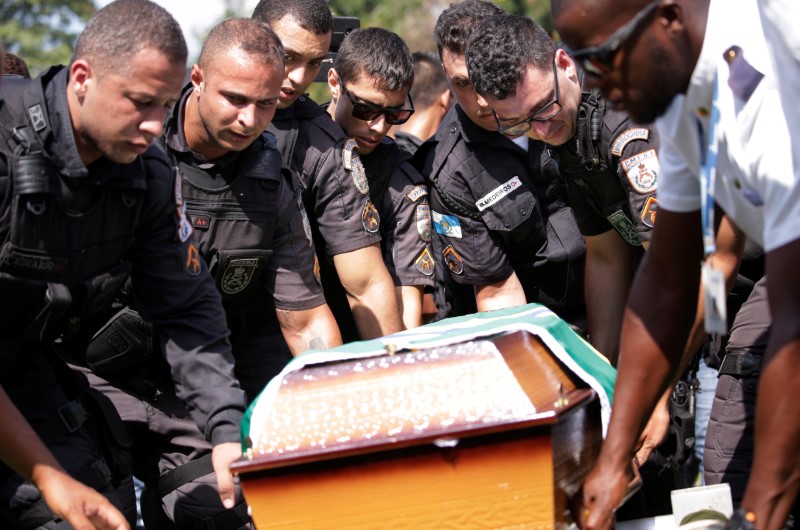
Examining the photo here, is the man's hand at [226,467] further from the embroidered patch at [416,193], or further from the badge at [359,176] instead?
the embroidered patch at [416,193]

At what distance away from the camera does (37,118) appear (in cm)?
305

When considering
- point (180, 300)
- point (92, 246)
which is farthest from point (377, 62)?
point (92, 246)

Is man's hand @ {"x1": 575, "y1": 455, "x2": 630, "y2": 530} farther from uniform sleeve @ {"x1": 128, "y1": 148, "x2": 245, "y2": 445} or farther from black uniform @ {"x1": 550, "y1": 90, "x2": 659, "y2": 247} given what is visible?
black uniform @ {"x1": 550, "y1": 90, "x2": 659, "y2": 247}

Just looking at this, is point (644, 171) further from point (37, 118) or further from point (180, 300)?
point (37, 118)

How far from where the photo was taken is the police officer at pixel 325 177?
4.42m

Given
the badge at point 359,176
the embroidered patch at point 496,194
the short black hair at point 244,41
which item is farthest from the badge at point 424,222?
the short black hair at point 244,41

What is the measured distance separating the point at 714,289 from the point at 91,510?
5.58ft

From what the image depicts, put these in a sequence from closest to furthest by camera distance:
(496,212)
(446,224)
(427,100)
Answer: (496,212), (446,224), (427,100)

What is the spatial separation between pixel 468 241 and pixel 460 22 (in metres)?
1.05

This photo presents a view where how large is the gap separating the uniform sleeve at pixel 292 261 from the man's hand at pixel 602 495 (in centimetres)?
177

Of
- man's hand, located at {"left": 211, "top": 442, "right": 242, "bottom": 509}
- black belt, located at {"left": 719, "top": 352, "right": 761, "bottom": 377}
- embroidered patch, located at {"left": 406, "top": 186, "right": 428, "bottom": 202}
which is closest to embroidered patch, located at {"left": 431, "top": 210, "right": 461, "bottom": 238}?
embroidered patch, located at {"left": 406, "top": 186, "right": 428, "bottom": 202}

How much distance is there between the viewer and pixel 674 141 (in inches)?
102

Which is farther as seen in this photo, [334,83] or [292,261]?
[334,83]

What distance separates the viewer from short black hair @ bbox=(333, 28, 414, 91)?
15.2 feet
